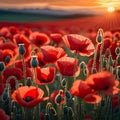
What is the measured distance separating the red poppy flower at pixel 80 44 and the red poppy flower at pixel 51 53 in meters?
0.04

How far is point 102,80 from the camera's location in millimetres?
1283

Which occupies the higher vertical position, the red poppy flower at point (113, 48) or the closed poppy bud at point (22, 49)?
the closed poppy bud at point (22, 49)

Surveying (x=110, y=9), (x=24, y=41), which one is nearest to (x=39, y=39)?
(x=24, y=41)

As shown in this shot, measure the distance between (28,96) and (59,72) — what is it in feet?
0.45

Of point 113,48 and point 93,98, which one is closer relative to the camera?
point 93,98

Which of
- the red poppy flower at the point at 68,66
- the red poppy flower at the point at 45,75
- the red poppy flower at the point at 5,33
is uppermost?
the red poppy flower at the point at 5,33

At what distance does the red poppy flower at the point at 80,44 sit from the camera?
4.32 feet

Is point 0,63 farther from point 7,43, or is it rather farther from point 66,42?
point 66,42

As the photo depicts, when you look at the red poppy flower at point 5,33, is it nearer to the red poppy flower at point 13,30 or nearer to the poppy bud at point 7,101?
the red poppy flower at point 13,30

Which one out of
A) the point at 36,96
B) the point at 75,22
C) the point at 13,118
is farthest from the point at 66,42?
the point at 13,118

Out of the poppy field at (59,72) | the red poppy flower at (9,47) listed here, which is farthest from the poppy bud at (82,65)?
the red poppy flower at (9,47)

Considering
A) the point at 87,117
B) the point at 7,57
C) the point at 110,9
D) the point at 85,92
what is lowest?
the point at 87,117

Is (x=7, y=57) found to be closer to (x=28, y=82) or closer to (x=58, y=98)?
(x=28, y=82)

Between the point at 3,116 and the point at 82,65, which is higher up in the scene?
the point at 82,65
